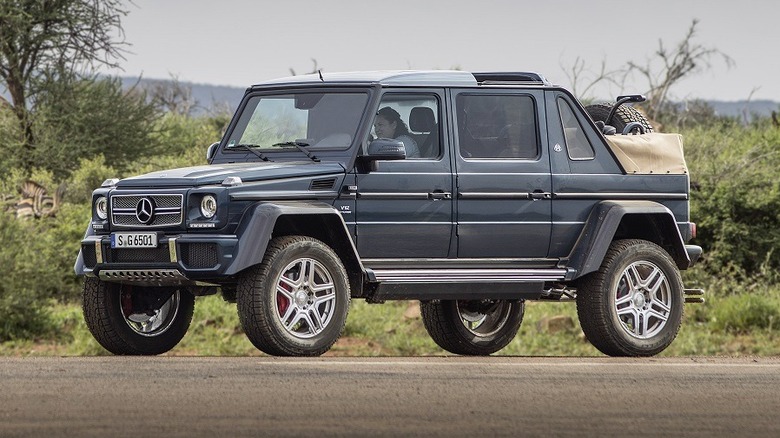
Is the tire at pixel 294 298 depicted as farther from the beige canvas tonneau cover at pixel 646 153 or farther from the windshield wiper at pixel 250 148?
the beige canvas tonneau cover at pixel 646 153

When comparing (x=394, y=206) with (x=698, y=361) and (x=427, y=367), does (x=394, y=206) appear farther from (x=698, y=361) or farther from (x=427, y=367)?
(x=698, y=361)

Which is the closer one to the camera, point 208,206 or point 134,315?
point 208,206

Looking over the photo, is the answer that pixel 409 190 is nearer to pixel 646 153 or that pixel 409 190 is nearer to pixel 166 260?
pixel 166 260

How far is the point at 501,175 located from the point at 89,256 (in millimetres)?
3285

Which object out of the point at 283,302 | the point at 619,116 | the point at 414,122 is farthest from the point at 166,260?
the point at 619,116

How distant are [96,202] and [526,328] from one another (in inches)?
521

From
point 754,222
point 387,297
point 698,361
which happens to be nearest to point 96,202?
point 387,297

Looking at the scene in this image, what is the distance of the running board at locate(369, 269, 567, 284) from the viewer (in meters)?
11.7

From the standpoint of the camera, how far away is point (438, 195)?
12.0m

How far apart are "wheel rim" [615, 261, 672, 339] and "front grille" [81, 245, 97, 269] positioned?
4.27 metres

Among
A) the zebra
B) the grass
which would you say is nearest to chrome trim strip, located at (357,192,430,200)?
the grass

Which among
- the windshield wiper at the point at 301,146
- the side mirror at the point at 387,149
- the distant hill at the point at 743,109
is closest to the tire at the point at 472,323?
the windshield wiper at the point at 301,146

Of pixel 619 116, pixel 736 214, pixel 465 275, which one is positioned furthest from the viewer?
pixel 736 214

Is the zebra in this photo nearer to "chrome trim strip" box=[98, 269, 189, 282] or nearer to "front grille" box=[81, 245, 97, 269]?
"front grille" box=[81, 245, 97, 269]
